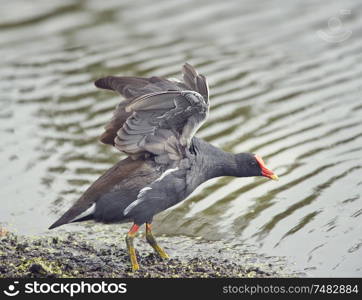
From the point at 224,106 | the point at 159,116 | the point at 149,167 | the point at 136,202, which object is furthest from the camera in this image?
the point at 224,106

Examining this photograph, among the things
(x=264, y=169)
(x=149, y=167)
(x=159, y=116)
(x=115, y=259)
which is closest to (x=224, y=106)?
(x=264, y=169)

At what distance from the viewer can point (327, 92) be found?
33.4 ft

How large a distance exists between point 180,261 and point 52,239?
1207 mm

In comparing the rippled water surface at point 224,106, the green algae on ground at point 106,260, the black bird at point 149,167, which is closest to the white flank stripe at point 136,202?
the black bird at point 149,167

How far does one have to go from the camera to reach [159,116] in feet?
22.0

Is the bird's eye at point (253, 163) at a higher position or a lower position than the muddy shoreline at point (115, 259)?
higher

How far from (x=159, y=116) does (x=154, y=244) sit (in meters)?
1.18

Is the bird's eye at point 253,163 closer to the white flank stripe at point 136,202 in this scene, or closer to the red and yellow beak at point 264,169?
the red and yellow beak at point 264,169

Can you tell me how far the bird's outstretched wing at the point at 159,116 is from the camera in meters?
6.50

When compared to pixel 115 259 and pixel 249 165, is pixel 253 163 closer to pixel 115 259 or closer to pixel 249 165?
pixel 249 165

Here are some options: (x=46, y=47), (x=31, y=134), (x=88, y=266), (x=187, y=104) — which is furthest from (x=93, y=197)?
(x=46, y=47)

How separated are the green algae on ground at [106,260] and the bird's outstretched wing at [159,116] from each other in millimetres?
910

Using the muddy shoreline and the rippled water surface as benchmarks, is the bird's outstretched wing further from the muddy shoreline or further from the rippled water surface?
the rippled water surface

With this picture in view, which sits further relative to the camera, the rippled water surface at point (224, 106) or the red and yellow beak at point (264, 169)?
the rippled water surface at point (224, 106)
